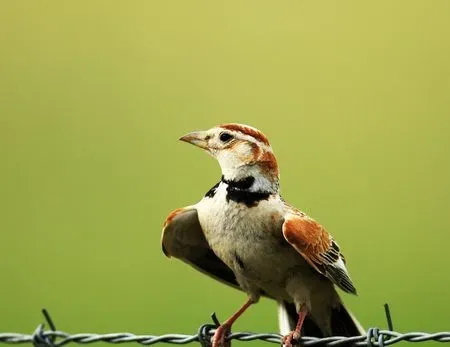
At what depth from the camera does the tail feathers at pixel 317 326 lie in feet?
17.9

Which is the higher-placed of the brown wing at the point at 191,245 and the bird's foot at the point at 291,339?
the brown wing at the point at 191,245

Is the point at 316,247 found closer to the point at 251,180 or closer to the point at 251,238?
the point at 251,238

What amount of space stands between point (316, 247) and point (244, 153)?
71 cm

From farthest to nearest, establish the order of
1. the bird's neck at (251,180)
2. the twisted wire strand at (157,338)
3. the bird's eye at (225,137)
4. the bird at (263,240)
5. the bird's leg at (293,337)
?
the bird's eye at (225,137) → the bird's neck at (251,180) → the bird at (263,240) → the bird's leg at (293,337) → the twisted wire strand at (157,338)

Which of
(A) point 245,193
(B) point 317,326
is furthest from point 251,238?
(B) point 317,326

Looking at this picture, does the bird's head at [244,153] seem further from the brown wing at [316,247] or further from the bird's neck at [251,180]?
the brown wing at [316,247]

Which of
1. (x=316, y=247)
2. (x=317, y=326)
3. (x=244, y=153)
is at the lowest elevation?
(x=317, y=326)

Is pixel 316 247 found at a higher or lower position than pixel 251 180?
lower

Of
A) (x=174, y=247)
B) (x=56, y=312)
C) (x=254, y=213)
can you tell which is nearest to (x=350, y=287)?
(x=254, y=213)

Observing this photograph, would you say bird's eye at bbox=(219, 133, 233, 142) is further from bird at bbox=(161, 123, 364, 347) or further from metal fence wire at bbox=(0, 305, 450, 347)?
metal fence wire at bbox=(0, 305, 450, 347)

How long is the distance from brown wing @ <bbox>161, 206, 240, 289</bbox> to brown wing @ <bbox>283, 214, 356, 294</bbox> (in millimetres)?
715

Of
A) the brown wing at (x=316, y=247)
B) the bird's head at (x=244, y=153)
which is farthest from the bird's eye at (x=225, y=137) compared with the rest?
the brown wing at (x=316, y=247)

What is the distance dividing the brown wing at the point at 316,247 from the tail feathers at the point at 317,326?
326 mm

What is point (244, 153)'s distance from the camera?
534cm
